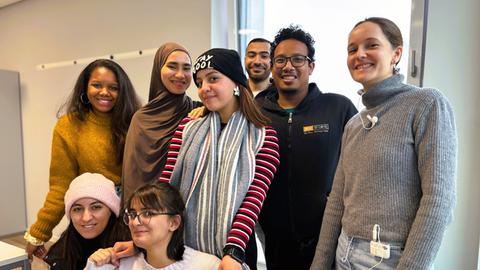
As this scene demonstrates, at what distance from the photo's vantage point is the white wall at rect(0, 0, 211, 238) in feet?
8.86

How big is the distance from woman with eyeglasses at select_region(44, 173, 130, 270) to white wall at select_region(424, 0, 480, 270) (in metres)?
1.72

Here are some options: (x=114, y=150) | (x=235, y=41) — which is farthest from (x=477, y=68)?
(x=114, y=150)

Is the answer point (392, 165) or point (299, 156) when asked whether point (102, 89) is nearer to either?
point (299, 156)

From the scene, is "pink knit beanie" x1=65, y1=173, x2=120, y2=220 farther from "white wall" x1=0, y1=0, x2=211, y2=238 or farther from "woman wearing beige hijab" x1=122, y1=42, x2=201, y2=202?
"white wall" x1=0, y1=0, x2=211, y2=238

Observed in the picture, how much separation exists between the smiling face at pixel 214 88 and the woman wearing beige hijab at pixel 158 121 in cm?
38

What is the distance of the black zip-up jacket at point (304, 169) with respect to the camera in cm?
141

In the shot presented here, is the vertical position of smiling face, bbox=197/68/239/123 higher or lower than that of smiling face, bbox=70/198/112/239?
higher

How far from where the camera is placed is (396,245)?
94 centimetres

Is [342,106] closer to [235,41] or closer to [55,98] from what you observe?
[235,41]

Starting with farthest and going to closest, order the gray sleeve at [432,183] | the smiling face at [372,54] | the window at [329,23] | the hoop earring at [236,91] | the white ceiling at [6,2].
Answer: the white ceiling at [6,2]
the window at [329,23]
the hoop earring at [236,91]
the smiling face at [372,54]
the gray sleeve at [432,183]

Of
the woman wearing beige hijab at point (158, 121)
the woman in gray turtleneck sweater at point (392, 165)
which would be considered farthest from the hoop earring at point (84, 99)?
the woman in gray turtleneck sweater at point (392, 165)

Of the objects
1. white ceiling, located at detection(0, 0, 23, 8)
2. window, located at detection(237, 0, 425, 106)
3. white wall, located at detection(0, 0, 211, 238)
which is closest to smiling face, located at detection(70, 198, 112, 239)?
white wall, located at detection(0, 0, 211, 238)

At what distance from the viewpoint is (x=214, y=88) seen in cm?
120

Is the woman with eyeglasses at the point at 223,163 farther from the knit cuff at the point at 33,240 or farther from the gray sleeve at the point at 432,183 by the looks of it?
the knit cuff at the point at 33,240
